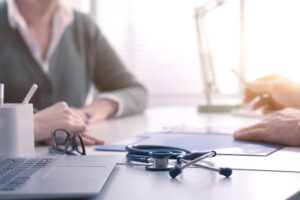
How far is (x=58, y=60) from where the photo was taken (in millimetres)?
1924

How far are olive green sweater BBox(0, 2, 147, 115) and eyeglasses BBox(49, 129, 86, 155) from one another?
0.72 metres

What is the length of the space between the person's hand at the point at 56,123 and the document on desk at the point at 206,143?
0.09 meters

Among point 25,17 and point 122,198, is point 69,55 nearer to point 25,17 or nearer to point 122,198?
point 25,17

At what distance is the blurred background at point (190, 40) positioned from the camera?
2736 millimetres

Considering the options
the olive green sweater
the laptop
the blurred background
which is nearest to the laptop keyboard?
the laptop

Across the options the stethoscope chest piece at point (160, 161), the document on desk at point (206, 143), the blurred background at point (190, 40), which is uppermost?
the blurred background at point (190, 40)

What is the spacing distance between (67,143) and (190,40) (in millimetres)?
2293

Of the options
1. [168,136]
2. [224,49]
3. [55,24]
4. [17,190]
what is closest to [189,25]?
[224,49]

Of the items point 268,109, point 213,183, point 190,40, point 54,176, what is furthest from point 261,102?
point 190,40

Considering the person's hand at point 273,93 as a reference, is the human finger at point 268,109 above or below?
below

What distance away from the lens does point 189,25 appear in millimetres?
2977

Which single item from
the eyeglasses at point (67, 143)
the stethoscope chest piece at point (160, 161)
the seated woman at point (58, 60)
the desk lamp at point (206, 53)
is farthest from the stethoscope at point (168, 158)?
the desk lamp at point (206, 53)

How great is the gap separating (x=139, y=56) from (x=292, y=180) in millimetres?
2591

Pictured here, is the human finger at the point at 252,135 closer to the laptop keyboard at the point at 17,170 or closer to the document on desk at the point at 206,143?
the document on desk at the point at 206,143
